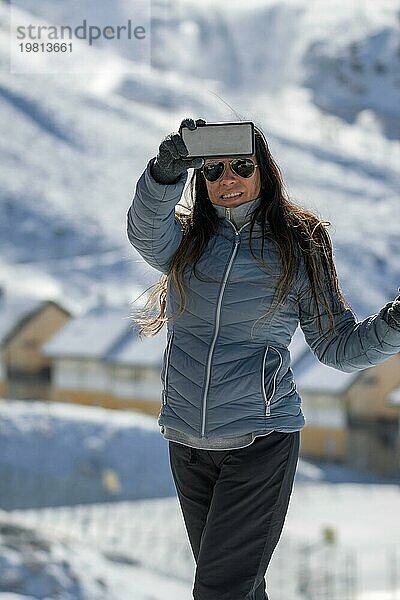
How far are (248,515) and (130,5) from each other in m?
2.67

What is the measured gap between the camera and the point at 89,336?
6723mm

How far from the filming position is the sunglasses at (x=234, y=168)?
94 centimetres

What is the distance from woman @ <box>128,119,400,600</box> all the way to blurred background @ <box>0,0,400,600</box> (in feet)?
15.0

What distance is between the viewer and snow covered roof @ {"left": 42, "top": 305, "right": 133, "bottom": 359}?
6.65 metres

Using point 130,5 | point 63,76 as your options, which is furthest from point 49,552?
point 63,76

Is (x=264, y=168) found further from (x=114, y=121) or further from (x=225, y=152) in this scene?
(x=114, y=121)

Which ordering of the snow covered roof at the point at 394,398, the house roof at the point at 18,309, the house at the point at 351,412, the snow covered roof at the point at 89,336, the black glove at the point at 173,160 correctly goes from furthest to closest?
the house roof at the point at 18,309
the snow covered roof at the point at 89,336
the snow covered roof at the point at 394,398
the house at the point at 351,412
the black glove at the point at 173,160

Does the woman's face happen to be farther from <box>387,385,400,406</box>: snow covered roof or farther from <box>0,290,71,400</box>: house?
<box>0,290,71,400</box>: house

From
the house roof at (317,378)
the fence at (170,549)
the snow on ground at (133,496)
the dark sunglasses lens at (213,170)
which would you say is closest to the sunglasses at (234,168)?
the dark sunglasses lens at (213,170)

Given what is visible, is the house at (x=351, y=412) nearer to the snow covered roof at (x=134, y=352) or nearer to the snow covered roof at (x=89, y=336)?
the snow covered roof at (x=134, y=352)

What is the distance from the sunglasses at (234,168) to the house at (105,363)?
5.58m

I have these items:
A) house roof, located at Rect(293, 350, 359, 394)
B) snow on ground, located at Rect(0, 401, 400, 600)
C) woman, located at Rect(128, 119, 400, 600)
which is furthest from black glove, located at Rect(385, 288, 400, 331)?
snow on ground, located at Rect(0, 401, 400, 600)

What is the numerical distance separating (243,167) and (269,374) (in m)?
0.18

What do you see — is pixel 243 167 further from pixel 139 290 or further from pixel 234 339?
pixel 139 290
